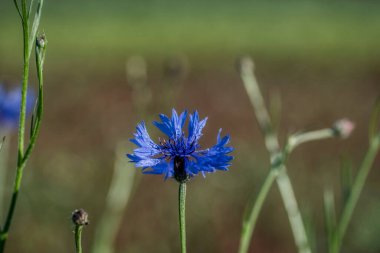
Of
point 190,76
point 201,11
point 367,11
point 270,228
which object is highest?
point 201,11

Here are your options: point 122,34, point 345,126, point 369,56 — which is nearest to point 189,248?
point 345,126

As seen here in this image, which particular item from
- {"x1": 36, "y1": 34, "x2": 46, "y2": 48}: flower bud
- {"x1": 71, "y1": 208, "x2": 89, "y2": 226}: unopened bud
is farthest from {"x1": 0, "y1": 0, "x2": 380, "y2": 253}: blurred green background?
{"x1": 36, "y1": 34, "x2": 46, "y2": 48}: flower bud

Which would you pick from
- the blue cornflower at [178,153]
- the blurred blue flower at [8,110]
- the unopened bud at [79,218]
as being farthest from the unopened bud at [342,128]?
the blurred blue flower at [8,110]

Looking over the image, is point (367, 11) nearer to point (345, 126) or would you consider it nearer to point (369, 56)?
point (369, 56)

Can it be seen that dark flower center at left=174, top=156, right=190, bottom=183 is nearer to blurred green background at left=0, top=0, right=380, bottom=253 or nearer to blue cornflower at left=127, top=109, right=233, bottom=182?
blue cornflower at left=127, top=109, right=233, bottom=182

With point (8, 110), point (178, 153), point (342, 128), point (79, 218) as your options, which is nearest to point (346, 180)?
point (342, 128)

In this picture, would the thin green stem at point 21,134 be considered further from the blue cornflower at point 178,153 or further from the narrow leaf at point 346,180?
the narrow leaf at point 346,180

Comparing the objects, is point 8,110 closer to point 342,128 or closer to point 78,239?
point 342,128
